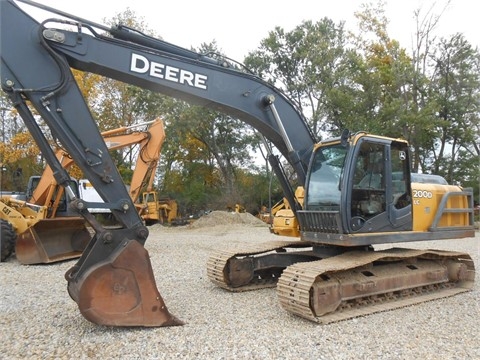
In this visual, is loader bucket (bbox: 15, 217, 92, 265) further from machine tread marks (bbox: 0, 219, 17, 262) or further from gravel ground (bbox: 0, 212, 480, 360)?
gravel ground (bbox: 0, 212, 480, 360)

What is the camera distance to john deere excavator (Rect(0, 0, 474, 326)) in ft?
15.0

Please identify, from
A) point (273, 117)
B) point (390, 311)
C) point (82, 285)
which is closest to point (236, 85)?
point (273, 117)

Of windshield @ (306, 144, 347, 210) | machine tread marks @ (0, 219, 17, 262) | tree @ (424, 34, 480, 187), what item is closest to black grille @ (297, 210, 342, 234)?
windshield @ (306, 144, 347, 210)

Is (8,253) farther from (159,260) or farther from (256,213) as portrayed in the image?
(256,213)

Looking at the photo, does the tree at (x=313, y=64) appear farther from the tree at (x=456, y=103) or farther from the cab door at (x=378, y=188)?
the cab door at (x=378, y=188)

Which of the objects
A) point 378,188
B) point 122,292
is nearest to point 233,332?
point 122,292

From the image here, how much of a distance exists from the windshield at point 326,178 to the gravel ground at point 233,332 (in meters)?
1.47

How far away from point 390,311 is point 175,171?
1023 inches

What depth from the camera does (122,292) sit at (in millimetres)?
4543

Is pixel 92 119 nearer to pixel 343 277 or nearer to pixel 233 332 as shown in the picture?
pixel 233 332

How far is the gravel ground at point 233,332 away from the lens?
413 centimetres

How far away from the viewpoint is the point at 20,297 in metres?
6.35

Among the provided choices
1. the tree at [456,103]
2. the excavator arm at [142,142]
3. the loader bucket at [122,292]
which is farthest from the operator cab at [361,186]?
the tree at [456,103]

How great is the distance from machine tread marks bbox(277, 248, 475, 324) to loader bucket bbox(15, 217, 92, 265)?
5938 mm
